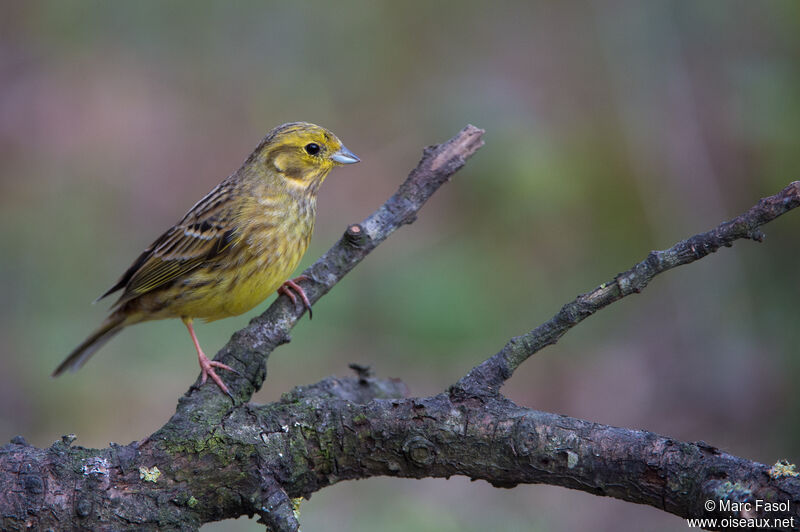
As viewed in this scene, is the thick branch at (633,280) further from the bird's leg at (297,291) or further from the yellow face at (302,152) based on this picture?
the yellow face at (302,152)

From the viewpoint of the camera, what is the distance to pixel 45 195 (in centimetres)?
788

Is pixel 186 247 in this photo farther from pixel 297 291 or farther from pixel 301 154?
pixel 297 291

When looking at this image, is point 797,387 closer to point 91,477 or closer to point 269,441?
point 269,441

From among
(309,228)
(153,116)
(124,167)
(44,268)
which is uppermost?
(153,116)

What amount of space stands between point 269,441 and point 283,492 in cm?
18

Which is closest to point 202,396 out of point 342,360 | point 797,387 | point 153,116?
point 342,360

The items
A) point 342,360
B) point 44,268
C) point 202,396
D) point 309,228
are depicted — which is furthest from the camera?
point 44,268

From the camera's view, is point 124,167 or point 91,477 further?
point 124,167

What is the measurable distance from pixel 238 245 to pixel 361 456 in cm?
189

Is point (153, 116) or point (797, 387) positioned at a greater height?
point (153, 116)

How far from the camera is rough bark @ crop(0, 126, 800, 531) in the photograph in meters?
2.33

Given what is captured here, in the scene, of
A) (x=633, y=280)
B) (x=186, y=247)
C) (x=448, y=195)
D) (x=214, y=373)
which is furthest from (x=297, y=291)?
(x=448, y=195)

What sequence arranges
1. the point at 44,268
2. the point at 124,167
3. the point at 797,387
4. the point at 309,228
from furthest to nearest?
1. the point at 124,167
2. the point at 44,268
3. the point at 797,387
4. the point at 309,228

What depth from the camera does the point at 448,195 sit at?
8.05 m
